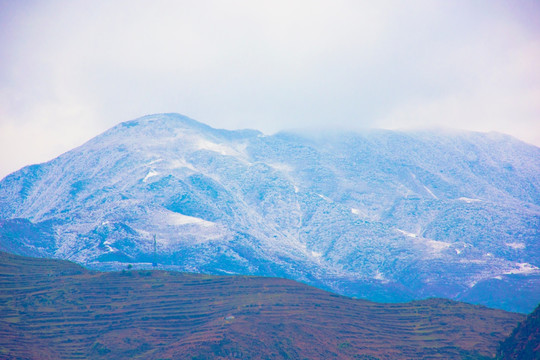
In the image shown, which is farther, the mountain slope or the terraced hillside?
the terraced hillside

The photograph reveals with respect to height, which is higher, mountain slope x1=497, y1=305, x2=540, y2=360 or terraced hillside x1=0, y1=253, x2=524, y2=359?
mountain slope x1=497, y1=305, x2=540, y2=360

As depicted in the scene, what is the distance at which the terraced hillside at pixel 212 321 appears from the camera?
132875 millimetres

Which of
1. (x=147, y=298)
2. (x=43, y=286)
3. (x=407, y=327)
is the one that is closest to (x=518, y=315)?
(x=407, y=327)

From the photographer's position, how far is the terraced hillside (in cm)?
13288

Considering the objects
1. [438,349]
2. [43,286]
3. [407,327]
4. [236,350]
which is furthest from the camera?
[43,286]

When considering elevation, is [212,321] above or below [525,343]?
below

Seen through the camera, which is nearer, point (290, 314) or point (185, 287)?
point (290, 314)

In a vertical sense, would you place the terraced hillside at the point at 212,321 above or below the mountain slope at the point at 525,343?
below

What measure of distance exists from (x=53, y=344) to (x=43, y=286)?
27300 mm

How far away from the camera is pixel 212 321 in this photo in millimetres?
143875

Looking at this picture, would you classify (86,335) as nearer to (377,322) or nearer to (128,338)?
(128,338)

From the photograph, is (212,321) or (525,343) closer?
(525,343)

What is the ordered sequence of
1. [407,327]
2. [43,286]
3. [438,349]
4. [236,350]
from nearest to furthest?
[236,350], [438,349], [407,327], [43,286]

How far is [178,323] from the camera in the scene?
146 meters
